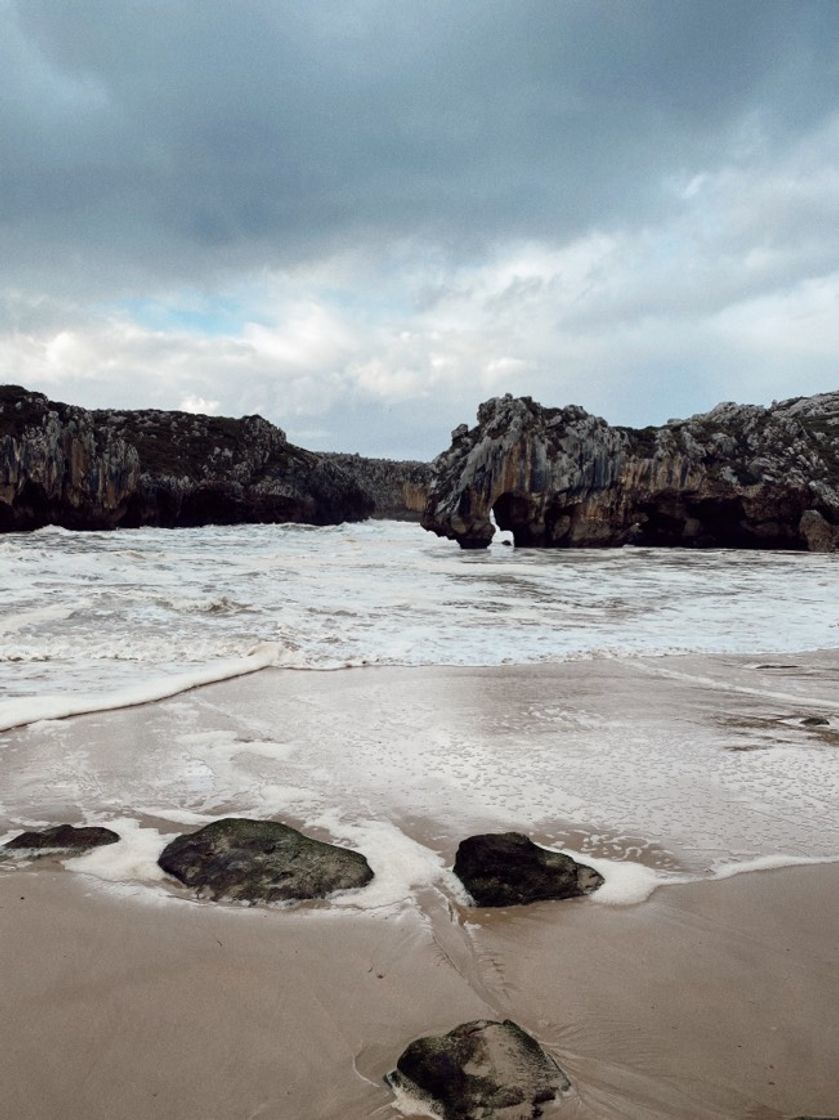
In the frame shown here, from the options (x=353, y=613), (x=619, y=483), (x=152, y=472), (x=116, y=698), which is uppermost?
(x=152, y=472)

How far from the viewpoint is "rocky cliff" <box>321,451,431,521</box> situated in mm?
76312

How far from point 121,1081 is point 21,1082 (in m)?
0.24

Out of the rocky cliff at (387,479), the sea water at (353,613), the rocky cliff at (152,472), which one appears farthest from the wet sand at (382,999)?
the rocky cliff at (387,479)

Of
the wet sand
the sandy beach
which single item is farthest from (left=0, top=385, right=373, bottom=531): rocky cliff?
the wet sand

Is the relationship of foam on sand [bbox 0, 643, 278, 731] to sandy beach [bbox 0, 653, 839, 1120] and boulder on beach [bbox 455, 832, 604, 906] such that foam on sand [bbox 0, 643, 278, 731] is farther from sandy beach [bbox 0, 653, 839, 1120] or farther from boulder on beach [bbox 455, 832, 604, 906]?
boulder on beach [bbox 455, 832, 604, 906]

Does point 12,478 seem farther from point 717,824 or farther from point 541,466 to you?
point 717,824

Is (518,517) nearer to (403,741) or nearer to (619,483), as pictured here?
(619,483)

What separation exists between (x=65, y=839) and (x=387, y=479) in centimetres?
7580

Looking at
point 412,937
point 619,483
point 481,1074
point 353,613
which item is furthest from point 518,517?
point 481,1074

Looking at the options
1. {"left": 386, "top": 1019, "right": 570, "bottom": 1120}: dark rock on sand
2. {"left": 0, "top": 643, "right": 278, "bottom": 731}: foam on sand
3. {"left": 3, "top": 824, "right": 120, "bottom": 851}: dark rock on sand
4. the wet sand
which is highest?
{"left": 386, "top": 1019, "right": 570, "bottom": 1120}: dark rock on sand

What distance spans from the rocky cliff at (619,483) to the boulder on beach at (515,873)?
24358 millimetres

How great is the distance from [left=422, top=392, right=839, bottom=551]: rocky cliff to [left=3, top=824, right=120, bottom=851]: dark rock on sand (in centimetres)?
2429

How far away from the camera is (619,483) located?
94.1 ft

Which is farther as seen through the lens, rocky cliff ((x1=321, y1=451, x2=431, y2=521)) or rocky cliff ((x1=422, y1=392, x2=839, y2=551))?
rocky cliff ((x1=321, y1=451, x2=431, y2=521))
